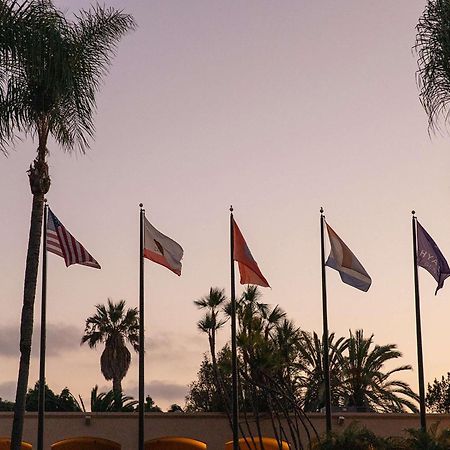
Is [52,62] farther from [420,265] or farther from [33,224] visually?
[420,265]

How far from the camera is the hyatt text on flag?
110 feet

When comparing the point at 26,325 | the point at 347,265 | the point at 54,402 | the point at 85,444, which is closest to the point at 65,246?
the point at 26,325

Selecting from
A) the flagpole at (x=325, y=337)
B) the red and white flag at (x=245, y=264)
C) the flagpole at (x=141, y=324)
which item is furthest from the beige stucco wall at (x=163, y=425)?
the red and white flag at (x=245, y=264)

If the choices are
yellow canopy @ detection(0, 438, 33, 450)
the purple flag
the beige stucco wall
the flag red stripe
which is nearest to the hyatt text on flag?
the purple flag

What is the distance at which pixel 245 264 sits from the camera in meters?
33.8

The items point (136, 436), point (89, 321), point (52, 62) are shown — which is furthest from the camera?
point (89, 321)

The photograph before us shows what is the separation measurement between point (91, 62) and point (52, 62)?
4919 millimetres

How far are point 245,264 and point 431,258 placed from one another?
19.6 feet

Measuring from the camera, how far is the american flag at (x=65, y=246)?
30.2m

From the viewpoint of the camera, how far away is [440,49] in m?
16.8

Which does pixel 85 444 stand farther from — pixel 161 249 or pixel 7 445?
pixel 161 249

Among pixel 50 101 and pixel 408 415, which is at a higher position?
pixel 50 101

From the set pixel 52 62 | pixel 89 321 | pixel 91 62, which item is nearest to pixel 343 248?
pixel 91 62

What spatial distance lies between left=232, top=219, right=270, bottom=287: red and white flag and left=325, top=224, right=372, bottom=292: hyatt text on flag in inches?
102
